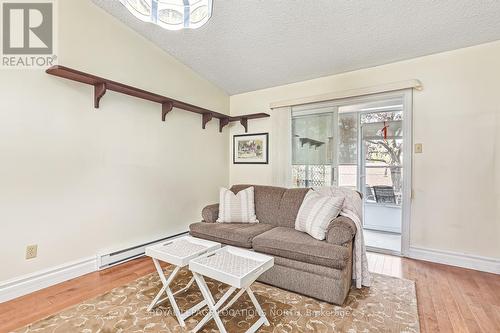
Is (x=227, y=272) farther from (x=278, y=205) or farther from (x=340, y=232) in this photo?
(x=278, y=205)

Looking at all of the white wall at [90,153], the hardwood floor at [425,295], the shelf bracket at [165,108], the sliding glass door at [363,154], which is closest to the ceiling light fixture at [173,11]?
the white wall at [90,153]

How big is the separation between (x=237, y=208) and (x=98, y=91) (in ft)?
6.50

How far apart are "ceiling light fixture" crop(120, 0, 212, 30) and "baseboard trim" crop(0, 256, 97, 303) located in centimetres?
235

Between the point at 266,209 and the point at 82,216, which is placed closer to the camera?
the point at 82,216

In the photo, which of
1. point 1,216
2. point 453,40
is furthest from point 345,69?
point 1,216

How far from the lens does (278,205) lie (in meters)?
3.00

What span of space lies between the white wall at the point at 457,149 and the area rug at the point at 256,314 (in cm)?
110

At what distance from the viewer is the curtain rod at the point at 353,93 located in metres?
2.94

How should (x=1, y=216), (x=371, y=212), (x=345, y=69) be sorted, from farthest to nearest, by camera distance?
(x=371, y=212)
(x=345, y=69)
(x=1, y=216)

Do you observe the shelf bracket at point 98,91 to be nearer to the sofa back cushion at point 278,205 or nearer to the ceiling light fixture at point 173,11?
the ceiling light fixture at point 173,11

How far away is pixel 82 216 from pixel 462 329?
11.0 ft

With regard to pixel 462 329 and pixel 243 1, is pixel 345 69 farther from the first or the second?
pixel 462 329

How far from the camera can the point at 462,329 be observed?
171cm

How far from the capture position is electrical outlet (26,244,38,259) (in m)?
2.17
